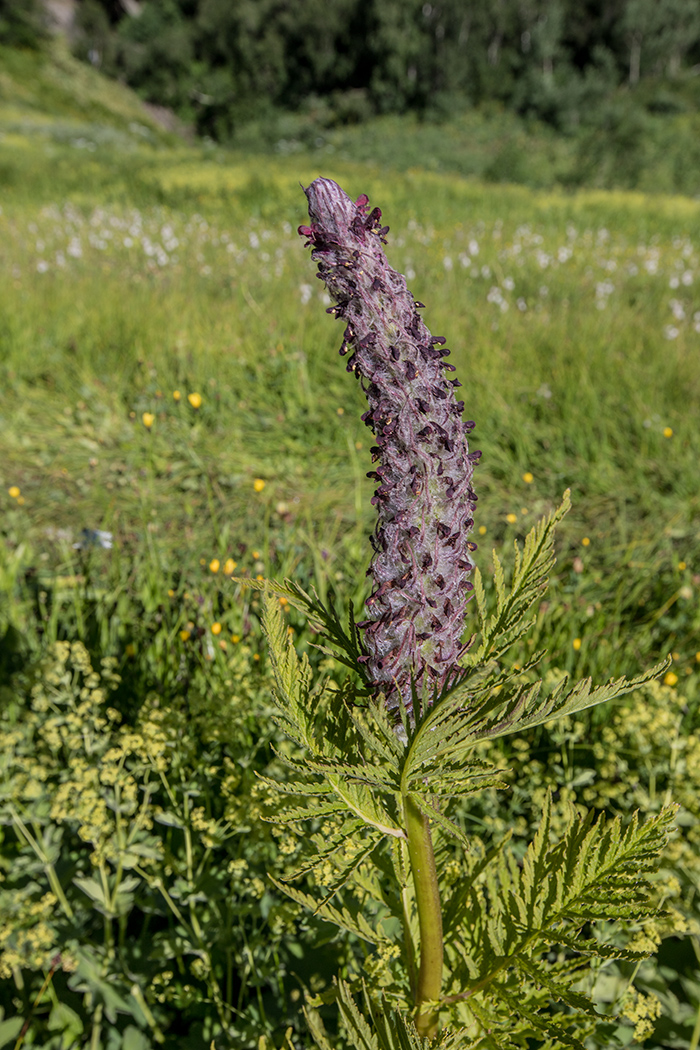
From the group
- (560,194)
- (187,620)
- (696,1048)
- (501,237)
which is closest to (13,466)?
(187,620)

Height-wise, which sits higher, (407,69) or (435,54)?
(435,54)

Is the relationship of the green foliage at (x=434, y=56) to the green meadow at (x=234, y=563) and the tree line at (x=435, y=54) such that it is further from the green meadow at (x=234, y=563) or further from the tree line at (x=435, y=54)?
the green meadow at (x=234, y=563)

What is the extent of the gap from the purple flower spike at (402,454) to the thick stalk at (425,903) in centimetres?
17

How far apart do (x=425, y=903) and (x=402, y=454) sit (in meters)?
0.61

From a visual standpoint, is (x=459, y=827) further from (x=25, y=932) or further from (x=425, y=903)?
(x=25, y=932)

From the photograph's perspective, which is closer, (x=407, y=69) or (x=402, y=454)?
(x=402, y=454)

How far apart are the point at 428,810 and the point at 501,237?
9.41m

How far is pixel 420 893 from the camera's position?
91 cm

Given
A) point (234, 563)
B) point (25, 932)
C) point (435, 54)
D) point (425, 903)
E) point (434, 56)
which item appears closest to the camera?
point (425, 903)

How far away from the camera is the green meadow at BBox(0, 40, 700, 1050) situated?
1.60 meters

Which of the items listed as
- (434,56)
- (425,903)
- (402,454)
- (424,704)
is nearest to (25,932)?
(425,903)

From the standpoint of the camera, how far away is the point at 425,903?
91 centimetres

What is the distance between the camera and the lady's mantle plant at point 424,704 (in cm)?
76

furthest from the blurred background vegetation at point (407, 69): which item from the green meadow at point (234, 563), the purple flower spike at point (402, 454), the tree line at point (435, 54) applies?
the purple flower spike at point (402, 454)
